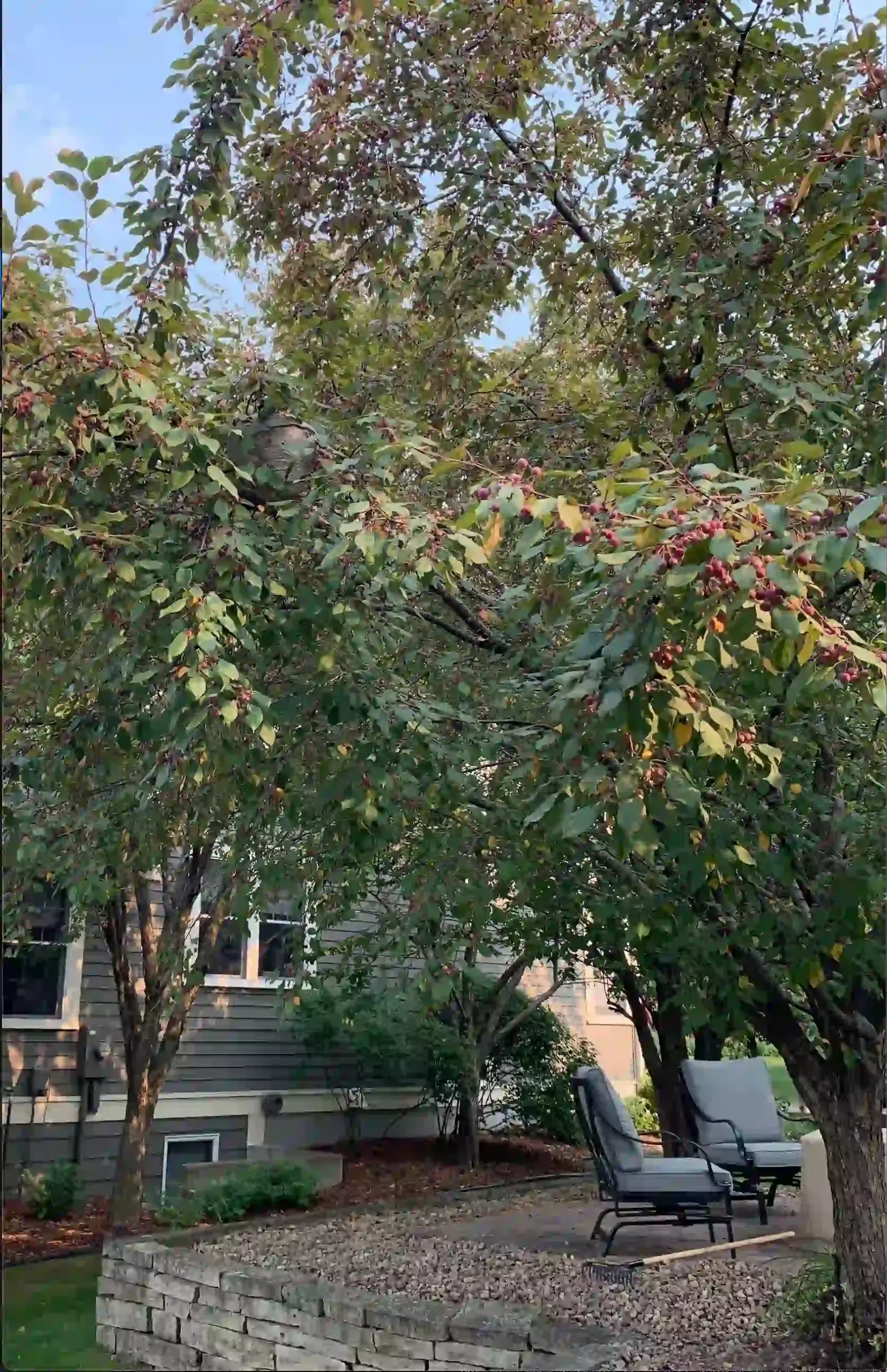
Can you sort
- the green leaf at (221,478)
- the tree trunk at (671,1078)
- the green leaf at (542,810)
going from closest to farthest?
the green leaf at (542,810) → the green leaf at (221,478) → the tree trunk at (671,1078)

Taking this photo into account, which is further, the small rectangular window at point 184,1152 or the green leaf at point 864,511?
the small rectangular window at point 184,1152

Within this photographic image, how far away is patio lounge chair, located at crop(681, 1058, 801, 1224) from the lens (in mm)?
7723

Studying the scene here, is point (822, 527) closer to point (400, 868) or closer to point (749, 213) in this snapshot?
point (749, 213)

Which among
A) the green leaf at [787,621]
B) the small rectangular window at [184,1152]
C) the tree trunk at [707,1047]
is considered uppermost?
the green leaf at [787,621]

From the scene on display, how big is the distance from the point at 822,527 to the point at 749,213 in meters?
2.19

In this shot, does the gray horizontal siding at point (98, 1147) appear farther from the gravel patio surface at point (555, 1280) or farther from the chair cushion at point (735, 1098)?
the chair cushion at point (735, 1098)

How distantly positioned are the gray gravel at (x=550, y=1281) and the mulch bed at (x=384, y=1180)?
2.35ft

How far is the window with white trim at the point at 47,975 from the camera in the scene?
8.49m

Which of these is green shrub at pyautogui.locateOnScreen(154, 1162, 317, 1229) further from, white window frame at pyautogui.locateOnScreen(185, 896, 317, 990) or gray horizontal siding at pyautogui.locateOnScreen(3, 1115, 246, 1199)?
white window frame at pyautogui.locateOnScreen(185, 896, 317, 990)

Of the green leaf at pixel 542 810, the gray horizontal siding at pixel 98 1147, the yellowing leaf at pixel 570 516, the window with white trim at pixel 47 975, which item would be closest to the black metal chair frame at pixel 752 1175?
the gray horizontal siding at pixel 98 1147

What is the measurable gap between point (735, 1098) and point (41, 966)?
17.6 feet

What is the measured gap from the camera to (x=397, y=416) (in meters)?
4.53

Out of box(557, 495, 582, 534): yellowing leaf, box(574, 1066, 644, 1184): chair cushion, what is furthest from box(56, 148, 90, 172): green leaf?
box(574, 1066, 644, 1184): chair cushion

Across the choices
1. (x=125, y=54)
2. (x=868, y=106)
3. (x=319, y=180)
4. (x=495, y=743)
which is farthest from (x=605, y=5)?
(x=495, y=743)
